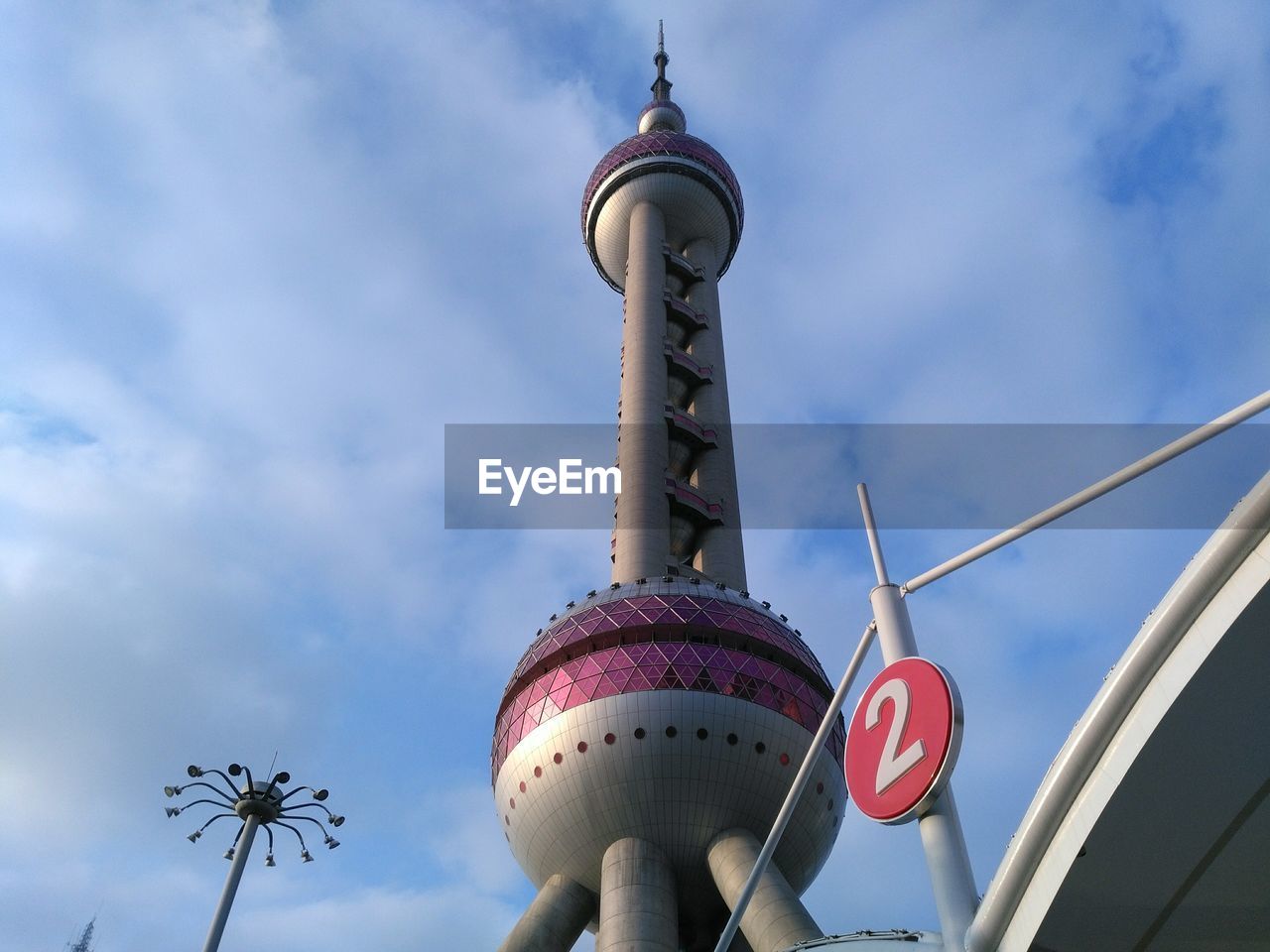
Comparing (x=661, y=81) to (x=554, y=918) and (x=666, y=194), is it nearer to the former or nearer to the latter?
(x=666, y=194)

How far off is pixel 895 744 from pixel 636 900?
27259mm

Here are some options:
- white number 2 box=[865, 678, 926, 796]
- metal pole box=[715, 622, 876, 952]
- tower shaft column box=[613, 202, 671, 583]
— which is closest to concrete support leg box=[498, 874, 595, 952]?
tower shaft column box=[613, 202, 671, 583]

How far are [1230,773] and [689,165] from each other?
67.5m

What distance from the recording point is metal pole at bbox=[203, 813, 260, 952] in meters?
22.3

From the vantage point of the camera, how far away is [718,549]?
60.3m

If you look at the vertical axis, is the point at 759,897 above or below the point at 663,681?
below

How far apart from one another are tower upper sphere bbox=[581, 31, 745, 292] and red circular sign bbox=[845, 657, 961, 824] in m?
64.7

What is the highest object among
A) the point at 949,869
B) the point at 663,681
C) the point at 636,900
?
the point at 663,681

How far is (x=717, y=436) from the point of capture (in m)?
65.4

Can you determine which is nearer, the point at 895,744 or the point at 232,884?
the point at 895,744

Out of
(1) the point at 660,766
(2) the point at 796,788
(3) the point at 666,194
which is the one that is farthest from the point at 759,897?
(3) the point at 666,194

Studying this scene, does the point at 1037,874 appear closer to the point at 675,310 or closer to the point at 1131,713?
the point at 1131,713

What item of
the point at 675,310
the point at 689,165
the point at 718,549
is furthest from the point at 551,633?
the point at 689,165

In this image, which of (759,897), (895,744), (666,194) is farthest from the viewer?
(666,194)
